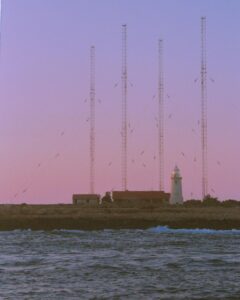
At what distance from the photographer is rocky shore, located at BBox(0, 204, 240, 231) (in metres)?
86.4

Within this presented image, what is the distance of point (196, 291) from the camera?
101 feet

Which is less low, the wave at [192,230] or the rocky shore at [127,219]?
the rocky shore at [127,219]

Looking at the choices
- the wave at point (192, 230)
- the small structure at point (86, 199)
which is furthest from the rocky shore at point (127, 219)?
the small structure at point (86, 199)

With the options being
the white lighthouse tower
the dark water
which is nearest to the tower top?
the white lighthouse tower

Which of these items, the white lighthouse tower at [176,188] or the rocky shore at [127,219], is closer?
the rocky shore at [127,219]

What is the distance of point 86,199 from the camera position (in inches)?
4552

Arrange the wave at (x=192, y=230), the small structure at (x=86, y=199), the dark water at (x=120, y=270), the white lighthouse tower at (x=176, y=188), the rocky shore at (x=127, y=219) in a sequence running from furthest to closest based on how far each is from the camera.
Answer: the small structure at (x=86, y=199) < the white lighthouse tower at (x=176, y=188) < the rocky shore at (x=127, y=219) < the wave at (x=192, y=230) < the dark water at (x=120, y=270)

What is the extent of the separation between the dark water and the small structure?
53863 mm

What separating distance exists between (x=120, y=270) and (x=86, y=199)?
7716 cm

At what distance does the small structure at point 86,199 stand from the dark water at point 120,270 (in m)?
53.9

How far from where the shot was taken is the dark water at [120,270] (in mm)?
30625

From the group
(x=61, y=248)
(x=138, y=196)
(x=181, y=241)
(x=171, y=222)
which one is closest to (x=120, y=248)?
(x=61, y=248)

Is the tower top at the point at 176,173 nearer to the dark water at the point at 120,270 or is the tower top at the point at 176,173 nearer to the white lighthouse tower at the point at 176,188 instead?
the white lighthouse tower at the point at 176,188

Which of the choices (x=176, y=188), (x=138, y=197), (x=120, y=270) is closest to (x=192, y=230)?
(x=176, y=188)
